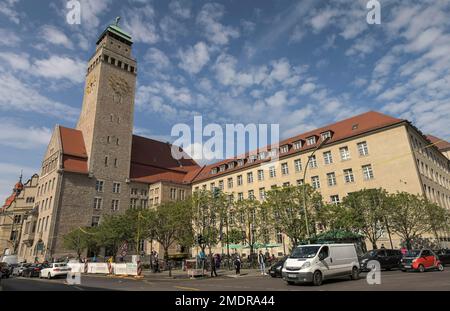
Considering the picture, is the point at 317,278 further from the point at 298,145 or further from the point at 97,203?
the point at 97,203

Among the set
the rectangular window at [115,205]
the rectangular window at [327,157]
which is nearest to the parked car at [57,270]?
the rectangular window at [115,205]

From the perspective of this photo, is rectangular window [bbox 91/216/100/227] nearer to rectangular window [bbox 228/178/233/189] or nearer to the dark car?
rectangular window [bbox 228/178/233/189]

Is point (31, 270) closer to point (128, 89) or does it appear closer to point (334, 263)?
point (334, 263)

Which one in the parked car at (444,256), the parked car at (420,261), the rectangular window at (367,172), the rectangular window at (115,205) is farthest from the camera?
the rectangular window at (115,205)

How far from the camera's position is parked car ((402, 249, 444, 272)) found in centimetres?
2084

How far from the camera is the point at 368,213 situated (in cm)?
3225

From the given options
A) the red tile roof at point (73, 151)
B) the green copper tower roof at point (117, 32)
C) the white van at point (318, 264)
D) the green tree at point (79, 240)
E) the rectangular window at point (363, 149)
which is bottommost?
the white van at point (318, 264)

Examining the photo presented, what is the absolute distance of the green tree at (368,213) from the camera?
3172cm

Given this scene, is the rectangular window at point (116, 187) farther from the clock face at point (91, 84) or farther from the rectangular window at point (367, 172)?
the rectangular window at point (367, 172)

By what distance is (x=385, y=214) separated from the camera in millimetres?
31578

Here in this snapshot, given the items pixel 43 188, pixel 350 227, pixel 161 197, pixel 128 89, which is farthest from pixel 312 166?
pixel 43 188

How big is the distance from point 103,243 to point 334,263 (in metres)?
37.5

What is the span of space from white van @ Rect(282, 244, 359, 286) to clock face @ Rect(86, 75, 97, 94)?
6157cm

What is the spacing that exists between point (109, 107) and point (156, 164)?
17631 millimetres
